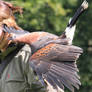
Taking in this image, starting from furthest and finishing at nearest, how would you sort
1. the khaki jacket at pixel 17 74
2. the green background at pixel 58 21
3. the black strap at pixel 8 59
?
1. the green background at pixel 58 21
2. the black strap at pixel 8 59
3. the khaki jacket at pixel 17 74

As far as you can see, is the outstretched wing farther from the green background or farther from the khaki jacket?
the green background

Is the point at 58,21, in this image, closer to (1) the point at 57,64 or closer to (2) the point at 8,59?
(2) the point at 8,59

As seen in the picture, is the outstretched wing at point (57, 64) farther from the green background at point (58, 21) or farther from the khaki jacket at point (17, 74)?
the green background at point (58, 21)

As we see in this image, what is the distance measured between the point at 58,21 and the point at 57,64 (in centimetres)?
690

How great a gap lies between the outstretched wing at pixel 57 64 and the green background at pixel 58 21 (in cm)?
451

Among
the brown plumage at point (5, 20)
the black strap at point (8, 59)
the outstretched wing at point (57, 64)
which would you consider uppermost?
the brown plumage at point (5, 20)

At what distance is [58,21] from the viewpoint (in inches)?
420

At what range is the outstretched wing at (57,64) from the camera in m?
3.69

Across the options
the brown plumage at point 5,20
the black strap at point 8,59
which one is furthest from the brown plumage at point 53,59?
the black strap at point 8,59

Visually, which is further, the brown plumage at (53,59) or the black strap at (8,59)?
the black strap at (8,59)

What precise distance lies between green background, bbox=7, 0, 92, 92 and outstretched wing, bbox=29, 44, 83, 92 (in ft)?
14.8

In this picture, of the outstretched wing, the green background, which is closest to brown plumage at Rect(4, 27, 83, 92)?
the outstretched wing

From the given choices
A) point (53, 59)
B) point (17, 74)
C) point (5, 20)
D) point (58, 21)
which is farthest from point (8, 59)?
point (58, 21)

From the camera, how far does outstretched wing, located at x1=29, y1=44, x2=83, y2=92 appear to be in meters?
3.69
